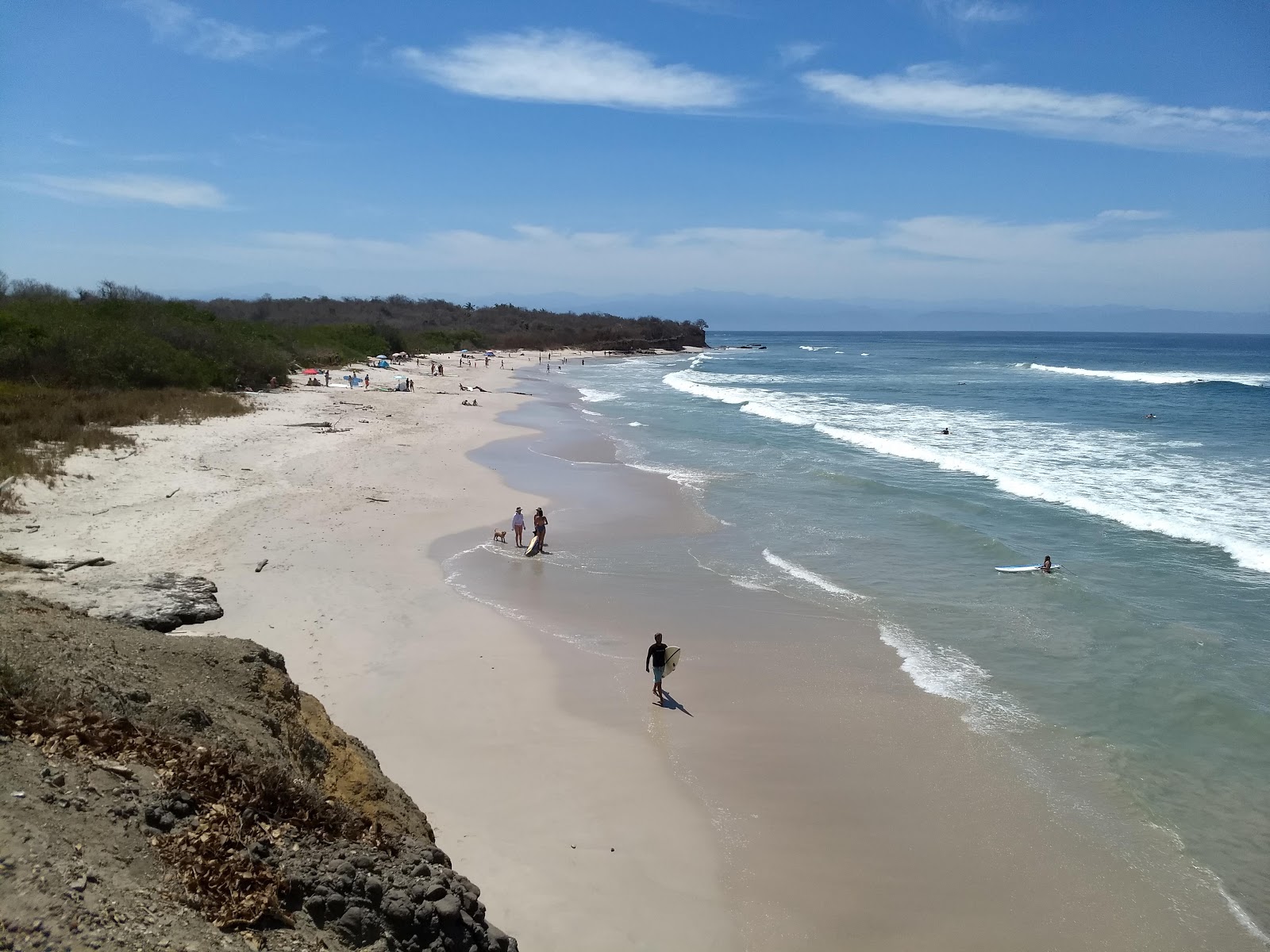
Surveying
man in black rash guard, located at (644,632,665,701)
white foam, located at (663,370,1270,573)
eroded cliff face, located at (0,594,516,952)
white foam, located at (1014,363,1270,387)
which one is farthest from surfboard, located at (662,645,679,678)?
white foam, located at (1014,363,1270,387)

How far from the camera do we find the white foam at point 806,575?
14.5m

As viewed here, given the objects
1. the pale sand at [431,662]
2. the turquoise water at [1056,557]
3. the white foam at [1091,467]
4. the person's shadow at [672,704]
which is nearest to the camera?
the pale sand at [431,662]

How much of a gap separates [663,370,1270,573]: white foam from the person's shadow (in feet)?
42.0

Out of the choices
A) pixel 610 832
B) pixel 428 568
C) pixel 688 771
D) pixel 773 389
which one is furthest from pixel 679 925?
pixel 773 389

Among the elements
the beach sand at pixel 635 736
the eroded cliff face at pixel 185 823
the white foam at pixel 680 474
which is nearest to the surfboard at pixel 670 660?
the beach sand at pixel 635 736

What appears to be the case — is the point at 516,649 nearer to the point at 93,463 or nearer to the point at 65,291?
the point at 93,463

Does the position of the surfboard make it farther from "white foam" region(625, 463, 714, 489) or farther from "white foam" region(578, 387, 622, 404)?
"white foam" region(578, 387, 622, 404)

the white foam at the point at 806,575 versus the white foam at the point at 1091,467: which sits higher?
the white foam at the point at 1091,467

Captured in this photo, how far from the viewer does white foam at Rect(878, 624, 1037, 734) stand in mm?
10055

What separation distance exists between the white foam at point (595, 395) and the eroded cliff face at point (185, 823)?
4181cm

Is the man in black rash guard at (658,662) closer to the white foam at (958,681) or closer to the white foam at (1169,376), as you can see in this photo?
the white foam at (958,681)

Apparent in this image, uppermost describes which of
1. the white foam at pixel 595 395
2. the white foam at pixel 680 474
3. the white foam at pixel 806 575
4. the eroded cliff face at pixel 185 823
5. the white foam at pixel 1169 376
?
the white foam at pixel 1169 376

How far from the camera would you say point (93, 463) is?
18828 millimetres

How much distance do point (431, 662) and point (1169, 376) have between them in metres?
79.2
